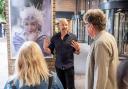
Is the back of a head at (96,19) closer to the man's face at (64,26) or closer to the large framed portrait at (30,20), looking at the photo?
the man's face at (64,26)

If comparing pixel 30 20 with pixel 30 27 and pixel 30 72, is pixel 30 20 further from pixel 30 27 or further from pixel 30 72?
pixel 30 72

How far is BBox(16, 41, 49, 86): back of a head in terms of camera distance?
6.26ft

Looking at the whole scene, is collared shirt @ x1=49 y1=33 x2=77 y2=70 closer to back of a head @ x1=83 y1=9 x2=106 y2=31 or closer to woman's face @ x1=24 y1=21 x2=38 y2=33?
woman's face @ x1=24 y1=21 x2=38 y2=33

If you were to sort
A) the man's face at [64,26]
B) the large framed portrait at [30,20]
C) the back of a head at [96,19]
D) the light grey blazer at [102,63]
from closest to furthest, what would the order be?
the light grey blazer at [102,63]
the back of a head at [96,19]
the man's face at [64,26]
the large framed portrait at [30,20]

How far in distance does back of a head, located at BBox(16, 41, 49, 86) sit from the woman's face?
2311mm

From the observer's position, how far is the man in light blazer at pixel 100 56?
2.28m

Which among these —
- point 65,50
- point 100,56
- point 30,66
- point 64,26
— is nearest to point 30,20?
point 64,26

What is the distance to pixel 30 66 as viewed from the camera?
1925 mm

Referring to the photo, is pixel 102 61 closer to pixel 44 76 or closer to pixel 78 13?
pixel 44 76

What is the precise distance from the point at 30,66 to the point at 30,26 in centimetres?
240

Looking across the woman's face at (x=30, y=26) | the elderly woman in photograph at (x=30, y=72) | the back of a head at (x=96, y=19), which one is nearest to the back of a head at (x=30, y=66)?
the elderly woman in photograph at (x=30, y=72)

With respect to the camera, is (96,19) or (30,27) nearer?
(96,19)

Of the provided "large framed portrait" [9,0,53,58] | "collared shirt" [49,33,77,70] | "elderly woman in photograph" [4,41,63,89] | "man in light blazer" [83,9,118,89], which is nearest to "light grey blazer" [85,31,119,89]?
"man in light blazer" [83,9,118,89]

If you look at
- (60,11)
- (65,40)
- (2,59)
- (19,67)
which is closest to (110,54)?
(19,67)
